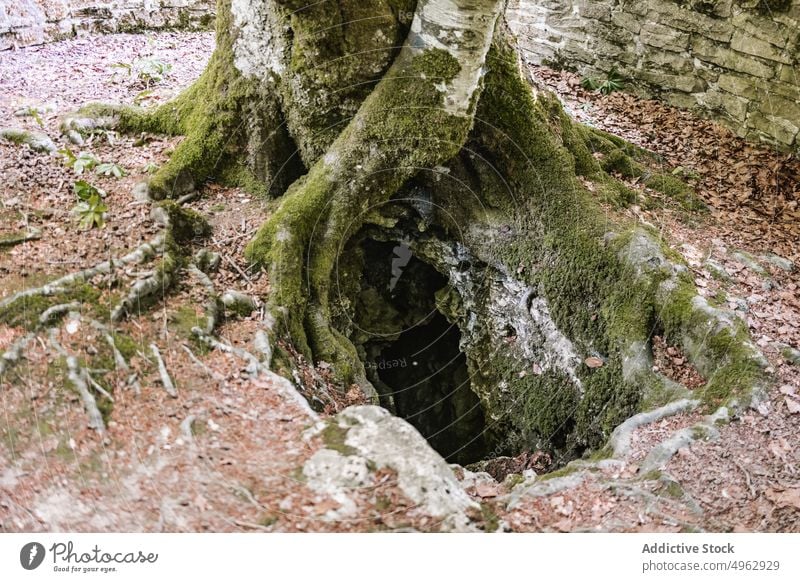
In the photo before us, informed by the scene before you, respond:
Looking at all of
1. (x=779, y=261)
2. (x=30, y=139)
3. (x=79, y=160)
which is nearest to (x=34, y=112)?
(x=30, y=139)

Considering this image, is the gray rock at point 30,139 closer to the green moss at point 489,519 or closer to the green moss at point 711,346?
the green moss at point 489,519

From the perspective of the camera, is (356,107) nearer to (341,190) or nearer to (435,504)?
(341,190)

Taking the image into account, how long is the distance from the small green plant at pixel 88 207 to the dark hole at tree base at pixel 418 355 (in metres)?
3.00

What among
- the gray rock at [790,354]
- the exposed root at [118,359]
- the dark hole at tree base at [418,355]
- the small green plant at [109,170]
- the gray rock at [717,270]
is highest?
the small green plant at [109,170]

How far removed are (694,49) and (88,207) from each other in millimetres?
7483

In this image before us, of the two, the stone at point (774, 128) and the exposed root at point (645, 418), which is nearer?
the exposed root at point (645, 418)

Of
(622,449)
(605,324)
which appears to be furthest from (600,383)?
(622,449)

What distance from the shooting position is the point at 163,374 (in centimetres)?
392

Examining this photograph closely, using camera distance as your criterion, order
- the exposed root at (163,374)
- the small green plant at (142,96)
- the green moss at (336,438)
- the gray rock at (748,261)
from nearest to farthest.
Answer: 1. the green moss at (336,438)
2. the exposed root at (163,374)
3. the gray rock at (748,261)
4. the small green plant at (142,96)

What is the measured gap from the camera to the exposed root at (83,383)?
3447 millimetres

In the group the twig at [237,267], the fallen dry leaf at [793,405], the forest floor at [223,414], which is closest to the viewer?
the forest floor at [223,414]

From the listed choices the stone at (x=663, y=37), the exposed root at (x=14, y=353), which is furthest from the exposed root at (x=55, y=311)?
the stone at (x=663, y=37)

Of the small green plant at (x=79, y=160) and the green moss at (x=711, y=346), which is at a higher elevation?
the small green plant at (x=79, y=160)

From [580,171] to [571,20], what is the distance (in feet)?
12.6
